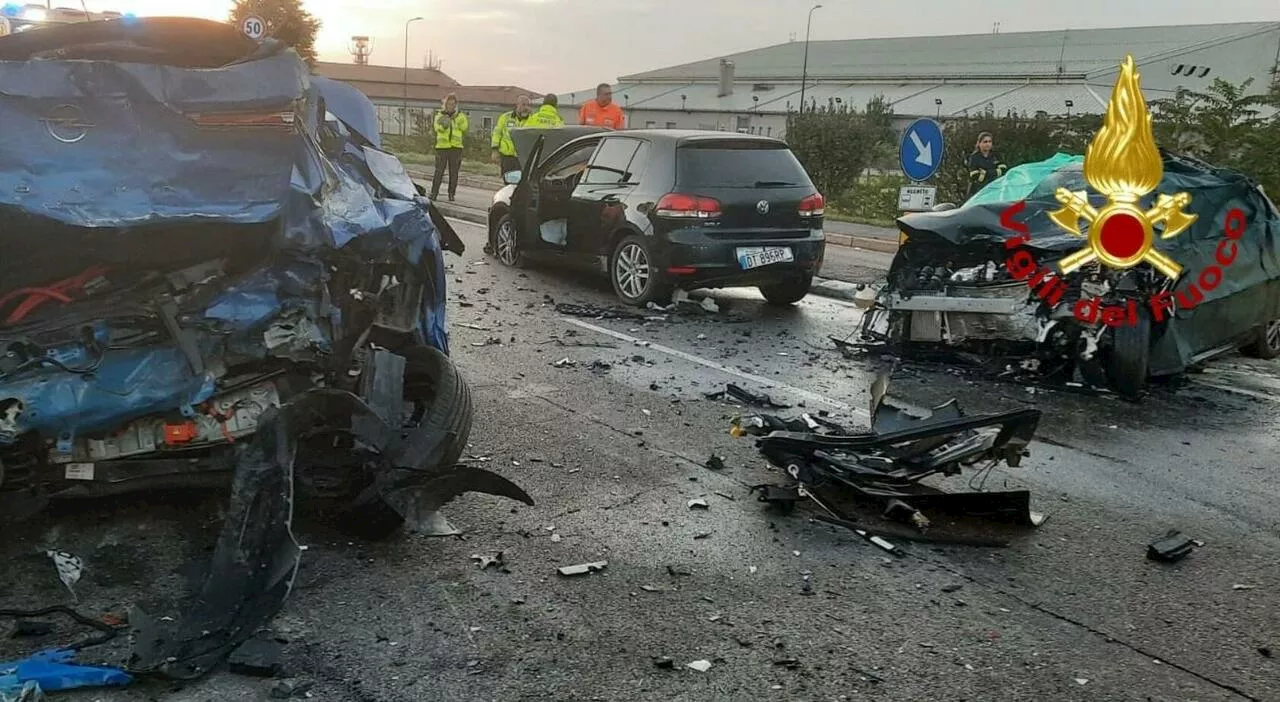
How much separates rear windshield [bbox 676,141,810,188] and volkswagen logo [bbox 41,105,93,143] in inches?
229

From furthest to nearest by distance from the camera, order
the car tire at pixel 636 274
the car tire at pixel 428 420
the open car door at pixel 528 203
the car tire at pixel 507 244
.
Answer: the car tire at pixel 507 244 < the open car door at pixel 528 203 < the car tire at pixel 636 274 < the car tire at pixel 428 420

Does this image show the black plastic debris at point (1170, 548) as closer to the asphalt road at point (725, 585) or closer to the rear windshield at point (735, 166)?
the asphalt road at point (725, 585)

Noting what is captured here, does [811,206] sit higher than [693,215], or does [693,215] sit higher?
[811,206]

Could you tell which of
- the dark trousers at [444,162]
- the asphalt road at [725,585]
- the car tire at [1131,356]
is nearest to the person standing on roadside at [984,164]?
the car tire at [1131,356]

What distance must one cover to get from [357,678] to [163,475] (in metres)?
1.31

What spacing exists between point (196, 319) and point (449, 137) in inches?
604

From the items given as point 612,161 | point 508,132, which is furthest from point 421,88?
point 612,161

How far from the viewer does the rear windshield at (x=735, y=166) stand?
8914mm

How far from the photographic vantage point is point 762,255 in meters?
8.97

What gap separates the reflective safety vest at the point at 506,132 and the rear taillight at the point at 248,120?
1320 centimetres

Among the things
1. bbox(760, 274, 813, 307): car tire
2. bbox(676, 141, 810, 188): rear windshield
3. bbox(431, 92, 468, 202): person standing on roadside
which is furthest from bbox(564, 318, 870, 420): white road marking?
bbox(431, 92, 468, 202): person standing on roadside

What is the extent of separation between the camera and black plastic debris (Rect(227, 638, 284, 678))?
2943 millimetres

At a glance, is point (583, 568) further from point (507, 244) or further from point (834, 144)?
point (834, 144)

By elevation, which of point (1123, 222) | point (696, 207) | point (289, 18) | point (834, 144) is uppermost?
point (289, 18)
